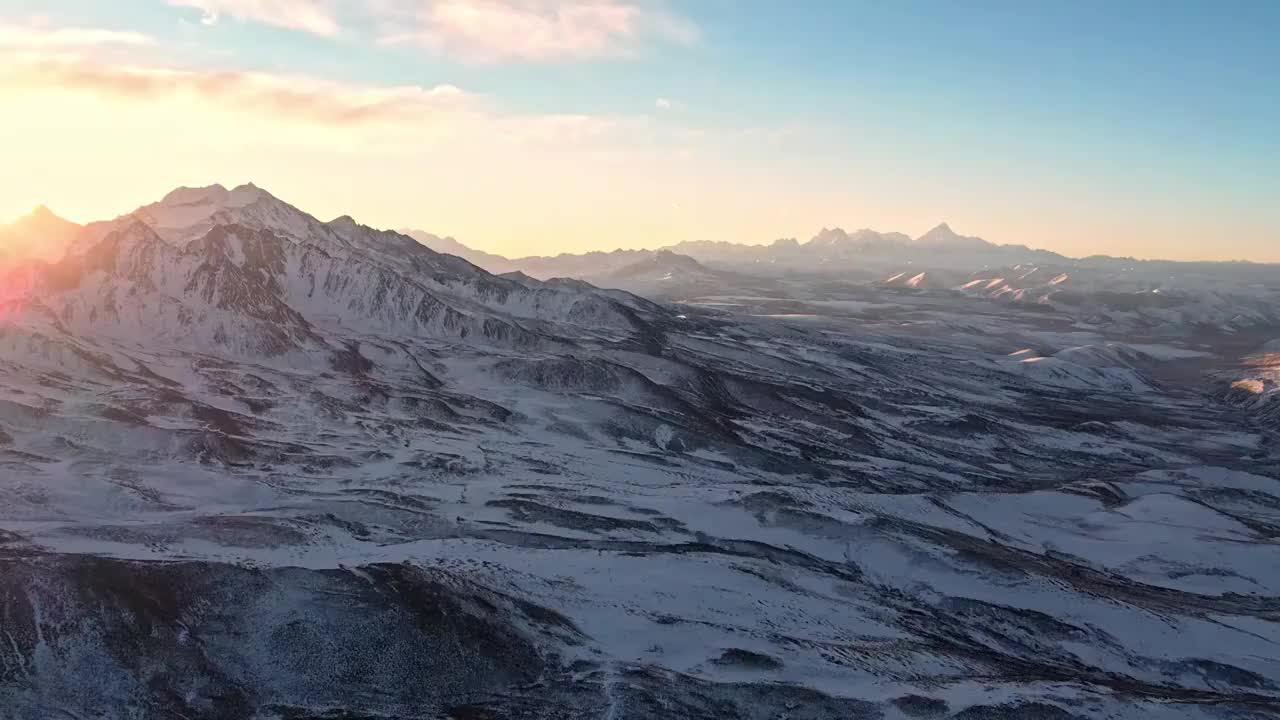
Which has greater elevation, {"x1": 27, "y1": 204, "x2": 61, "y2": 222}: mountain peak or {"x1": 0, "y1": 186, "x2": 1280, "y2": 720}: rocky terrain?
{"x1": 27, "y1": 204, "x2": 61, "y2": 222}: mountain peak

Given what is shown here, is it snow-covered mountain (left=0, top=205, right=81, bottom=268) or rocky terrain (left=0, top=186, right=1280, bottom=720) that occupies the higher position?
snow-covered mountain (left=0, top=205, right=81, bottom=268)

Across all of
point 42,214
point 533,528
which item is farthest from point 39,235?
point 533,528

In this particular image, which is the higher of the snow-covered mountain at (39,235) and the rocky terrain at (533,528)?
the snow-covered mountain at (39,235)

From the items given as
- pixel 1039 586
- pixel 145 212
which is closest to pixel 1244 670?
pixel 1039 586

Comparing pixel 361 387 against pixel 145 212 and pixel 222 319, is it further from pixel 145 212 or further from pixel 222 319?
pixel 145 212

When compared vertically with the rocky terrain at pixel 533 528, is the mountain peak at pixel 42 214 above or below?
above

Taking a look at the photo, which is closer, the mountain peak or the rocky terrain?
the rocky terrain

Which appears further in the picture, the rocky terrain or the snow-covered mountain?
the snow-covered mountain

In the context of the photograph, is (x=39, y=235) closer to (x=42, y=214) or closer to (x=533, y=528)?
(x=42, y=214)

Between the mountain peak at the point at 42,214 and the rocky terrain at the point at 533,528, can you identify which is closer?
the rocky terrain at the point at 533,528
